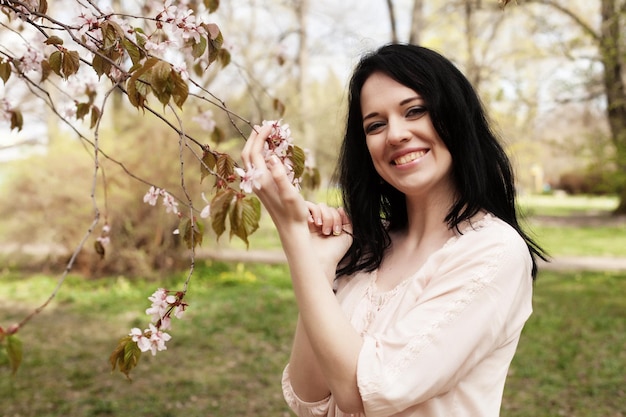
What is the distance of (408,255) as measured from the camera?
1720mm

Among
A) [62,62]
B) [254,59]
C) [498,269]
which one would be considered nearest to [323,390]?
[498,269]

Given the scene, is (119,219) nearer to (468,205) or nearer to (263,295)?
(263,295)

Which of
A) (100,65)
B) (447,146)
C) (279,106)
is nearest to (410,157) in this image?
(447,146)

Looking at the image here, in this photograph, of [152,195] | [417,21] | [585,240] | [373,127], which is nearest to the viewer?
[373,127]

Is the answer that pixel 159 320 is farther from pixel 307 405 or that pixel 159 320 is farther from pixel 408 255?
pixel 408 255

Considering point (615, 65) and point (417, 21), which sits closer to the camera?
point (615, 65)

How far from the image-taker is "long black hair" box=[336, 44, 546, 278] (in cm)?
156

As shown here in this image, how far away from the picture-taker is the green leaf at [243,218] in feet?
3.56

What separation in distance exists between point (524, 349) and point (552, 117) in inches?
335

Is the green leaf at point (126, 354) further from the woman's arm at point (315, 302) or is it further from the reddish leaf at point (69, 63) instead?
the reddish leaf at point (69, 63)

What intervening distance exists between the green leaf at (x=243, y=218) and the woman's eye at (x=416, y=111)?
0.61 meters

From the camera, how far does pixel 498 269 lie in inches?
54.7

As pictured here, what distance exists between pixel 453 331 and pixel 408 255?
1.35 ft

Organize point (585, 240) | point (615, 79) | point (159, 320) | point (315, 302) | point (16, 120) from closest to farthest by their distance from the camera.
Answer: point (315, 302) < point (159, 320) < point (16, 120) < point (615, 79) < point (585, 240)
